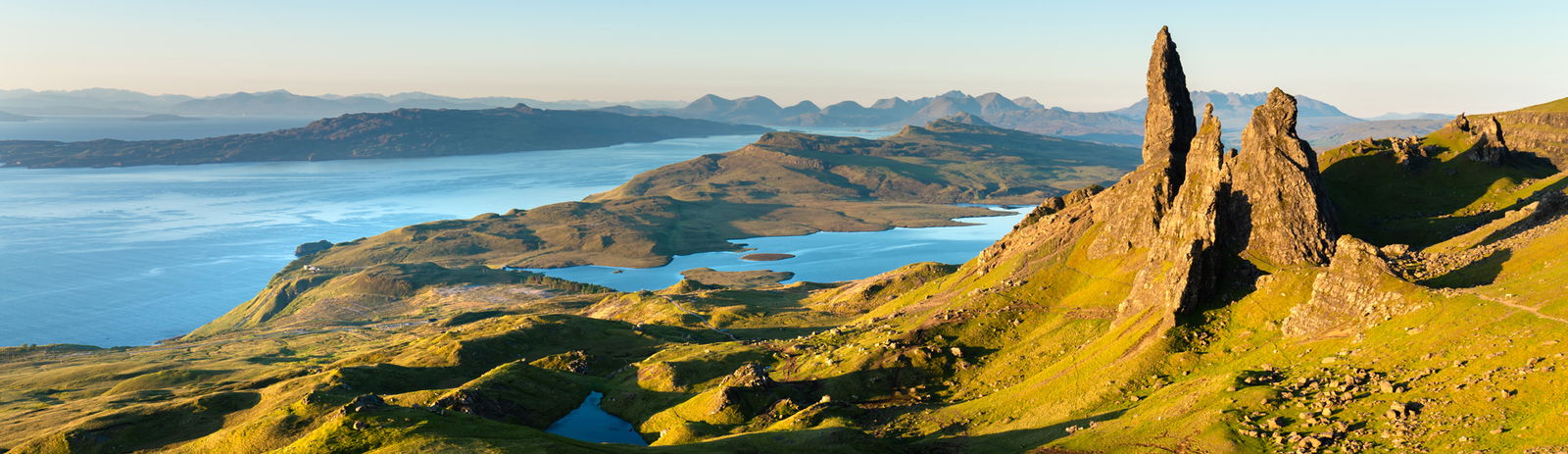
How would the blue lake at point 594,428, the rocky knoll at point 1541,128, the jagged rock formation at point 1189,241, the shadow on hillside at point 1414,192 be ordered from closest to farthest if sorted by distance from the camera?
the jagged rock formation at point 1189,241 → the blue lake at point 594,428 → the shadow on hillside at point 1414,192 → the rocky knoll at point 1541,128

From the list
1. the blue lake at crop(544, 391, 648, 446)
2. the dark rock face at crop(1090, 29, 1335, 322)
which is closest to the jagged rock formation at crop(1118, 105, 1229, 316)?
the dark rock face at crop(1090, 29, 1335, 322)

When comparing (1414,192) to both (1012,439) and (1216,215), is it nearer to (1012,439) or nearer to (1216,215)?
(1216,215)

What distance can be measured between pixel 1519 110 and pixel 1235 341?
5200 inches

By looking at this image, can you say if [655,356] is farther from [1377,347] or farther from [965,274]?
[1377,347]

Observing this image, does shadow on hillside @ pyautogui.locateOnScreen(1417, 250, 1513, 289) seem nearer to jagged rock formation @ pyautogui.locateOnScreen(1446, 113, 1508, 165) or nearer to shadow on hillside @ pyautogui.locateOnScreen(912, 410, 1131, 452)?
shadow on hillside @ pyautogui.locateOnScreen(912, 410, 1131, 452)

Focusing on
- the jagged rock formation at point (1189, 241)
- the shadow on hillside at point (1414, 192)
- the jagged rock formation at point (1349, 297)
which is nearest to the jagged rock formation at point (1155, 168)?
the jagged rock formation at point (1189, 241)

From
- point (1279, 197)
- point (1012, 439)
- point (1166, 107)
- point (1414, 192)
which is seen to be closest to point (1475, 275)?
point (1279, 197)

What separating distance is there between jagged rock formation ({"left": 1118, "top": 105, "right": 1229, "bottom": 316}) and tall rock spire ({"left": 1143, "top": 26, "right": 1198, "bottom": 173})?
29268 mm

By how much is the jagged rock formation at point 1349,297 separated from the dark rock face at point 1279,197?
13.4 meters

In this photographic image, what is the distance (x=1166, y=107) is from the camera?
6284 inches

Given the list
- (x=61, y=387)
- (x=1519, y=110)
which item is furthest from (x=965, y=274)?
(x=61, y=387)

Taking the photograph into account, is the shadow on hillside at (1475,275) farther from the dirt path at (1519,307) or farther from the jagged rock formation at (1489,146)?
the jagged rock formation at (1489,146)

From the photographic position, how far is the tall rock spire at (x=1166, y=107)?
159 m

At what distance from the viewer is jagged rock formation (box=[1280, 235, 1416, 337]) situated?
81438 millimetres
